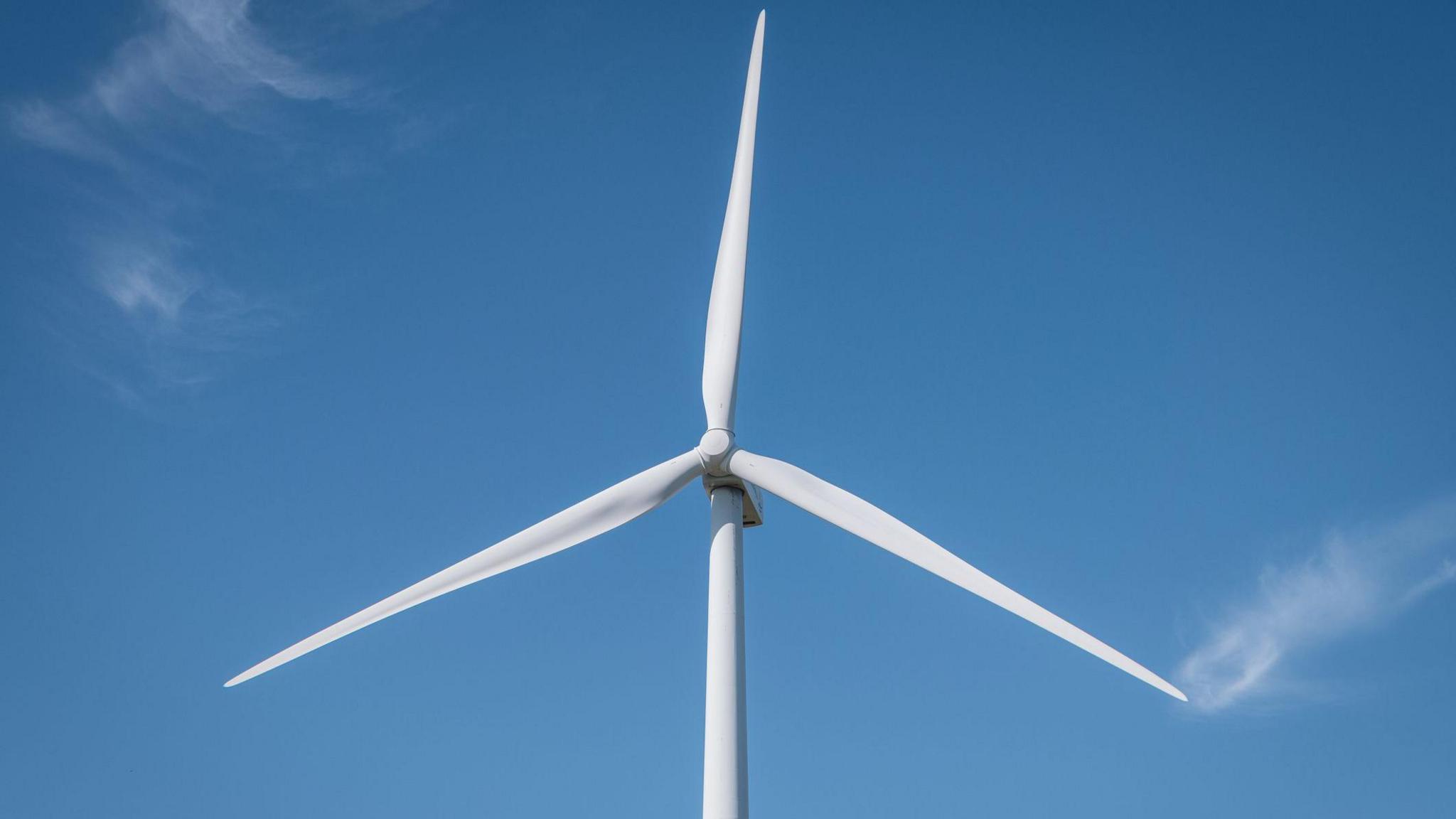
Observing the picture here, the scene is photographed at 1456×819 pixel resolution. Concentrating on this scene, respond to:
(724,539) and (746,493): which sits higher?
(746,493)

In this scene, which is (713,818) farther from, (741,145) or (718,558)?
(741,145)

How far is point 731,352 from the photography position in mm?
24594

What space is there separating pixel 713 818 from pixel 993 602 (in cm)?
530

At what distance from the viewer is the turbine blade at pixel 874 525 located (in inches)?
838

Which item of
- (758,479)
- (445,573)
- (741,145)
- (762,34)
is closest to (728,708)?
(758,479)

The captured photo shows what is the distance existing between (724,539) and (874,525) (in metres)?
2.40

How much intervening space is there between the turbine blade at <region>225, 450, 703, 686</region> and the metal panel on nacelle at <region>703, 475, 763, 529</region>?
0.28 meters

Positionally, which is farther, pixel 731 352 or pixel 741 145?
pixel 741 145

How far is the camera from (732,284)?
25.5 meters

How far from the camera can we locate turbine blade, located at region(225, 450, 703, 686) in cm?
2298

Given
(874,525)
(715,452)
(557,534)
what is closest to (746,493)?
(715,452)

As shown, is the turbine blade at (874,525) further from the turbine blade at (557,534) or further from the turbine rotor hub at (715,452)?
the turbine blade at (557,534)

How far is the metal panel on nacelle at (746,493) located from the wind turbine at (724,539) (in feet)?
Answer: 0.06

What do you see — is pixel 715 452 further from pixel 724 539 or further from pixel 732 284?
pixel 732 284
